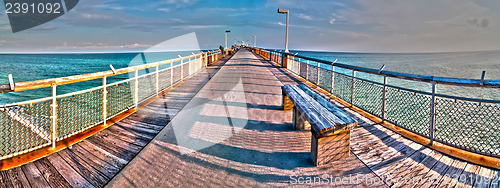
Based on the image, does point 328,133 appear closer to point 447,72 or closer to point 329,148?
point 329,148

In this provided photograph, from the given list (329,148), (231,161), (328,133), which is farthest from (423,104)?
(231,161)

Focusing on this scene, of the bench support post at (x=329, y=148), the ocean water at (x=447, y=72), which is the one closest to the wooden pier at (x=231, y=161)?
the bench support post at (x=329, y=148)

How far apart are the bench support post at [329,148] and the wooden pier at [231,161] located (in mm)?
A: 90

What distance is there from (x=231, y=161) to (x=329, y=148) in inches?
51.4

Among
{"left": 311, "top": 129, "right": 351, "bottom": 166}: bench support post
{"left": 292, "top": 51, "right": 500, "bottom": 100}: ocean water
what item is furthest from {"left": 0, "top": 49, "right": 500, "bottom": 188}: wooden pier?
{"left": 292, "top": 51, "right": 500, "bottom": 100}: ocean water

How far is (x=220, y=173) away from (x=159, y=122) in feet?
8.61

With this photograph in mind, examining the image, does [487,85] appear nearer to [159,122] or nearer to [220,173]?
[220,173]

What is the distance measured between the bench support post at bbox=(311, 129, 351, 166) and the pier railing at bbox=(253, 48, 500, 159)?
1.51 metres

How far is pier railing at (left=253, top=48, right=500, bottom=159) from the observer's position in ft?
12.1

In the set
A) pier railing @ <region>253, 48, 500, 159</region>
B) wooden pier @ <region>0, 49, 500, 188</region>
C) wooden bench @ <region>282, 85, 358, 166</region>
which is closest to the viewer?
wooden pier @ <region>0, 49, 500, 188</region>

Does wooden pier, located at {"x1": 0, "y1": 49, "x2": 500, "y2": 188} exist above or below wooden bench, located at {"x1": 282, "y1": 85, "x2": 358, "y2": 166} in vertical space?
below

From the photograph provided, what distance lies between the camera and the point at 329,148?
3.35m

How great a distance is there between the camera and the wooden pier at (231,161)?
9.68 ft

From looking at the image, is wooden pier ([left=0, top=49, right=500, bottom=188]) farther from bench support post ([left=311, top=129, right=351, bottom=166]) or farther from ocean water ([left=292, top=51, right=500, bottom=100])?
ocean water ([left=292, top=51, right=500, bottom=100])
